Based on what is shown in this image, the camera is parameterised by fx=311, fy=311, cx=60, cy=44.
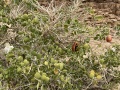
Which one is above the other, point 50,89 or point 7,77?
point 7,77

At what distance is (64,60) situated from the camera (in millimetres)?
3346

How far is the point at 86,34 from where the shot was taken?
3.53 metres

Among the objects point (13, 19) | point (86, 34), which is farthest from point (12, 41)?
point (86, 34)

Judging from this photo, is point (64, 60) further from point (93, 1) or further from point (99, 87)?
point (93, 1)

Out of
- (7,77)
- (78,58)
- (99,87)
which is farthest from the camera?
(99,87)

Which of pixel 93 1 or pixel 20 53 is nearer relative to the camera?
pixel 20 53

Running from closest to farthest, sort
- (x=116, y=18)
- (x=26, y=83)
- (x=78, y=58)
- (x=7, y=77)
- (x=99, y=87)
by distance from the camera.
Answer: (x=7, y=77), (x=26, y=83), (x=78, y=58), (x=99, y=87), (x=116, y=18)

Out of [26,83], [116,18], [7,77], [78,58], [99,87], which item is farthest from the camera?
[116,18]

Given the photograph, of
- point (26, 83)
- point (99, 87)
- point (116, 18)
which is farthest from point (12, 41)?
point (116, 18)

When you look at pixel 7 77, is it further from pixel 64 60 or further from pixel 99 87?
pixel 99 87

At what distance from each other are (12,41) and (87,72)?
0.87 metres

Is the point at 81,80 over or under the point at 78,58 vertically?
under

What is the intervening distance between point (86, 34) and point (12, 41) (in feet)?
2.73

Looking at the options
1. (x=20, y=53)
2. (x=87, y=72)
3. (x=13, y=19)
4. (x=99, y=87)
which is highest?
(x=13, y=19)
